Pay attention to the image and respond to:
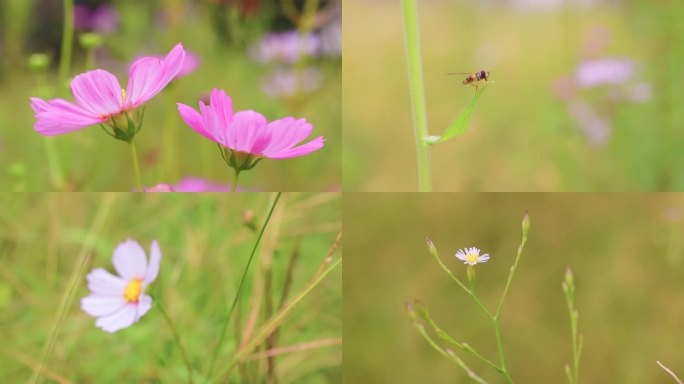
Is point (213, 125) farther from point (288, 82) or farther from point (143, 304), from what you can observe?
point (288, 82)

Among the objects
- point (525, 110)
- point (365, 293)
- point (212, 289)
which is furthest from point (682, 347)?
point (525, 110)

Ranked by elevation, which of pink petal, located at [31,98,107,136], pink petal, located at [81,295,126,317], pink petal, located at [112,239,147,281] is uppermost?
pink petal, located at [31,98,107,136]

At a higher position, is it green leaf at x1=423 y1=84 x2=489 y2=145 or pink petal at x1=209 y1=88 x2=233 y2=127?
pink petal at x1=209 y1=88 x2=233 y2=127

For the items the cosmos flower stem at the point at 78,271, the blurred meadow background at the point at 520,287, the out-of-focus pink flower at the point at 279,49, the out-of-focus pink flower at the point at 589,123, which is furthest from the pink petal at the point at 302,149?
the out-of-focus pink flower at the point at 279,49

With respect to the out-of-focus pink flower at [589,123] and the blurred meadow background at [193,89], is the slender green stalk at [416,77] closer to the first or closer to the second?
the blurred meadow background at [193,89]

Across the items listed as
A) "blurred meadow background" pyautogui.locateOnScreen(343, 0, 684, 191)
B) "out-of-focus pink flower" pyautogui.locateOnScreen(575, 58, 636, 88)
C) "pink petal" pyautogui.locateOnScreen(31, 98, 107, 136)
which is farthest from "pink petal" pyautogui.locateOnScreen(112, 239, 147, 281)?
"out-of-focus pink flower" pyautogui.locateOnScreen(575, 58, 636, 88)

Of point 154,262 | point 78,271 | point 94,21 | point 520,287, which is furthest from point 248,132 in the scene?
point 94,21

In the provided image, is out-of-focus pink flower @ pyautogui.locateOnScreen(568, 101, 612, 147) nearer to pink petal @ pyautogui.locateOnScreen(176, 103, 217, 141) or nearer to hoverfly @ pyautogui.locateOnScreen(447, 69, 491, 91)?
hoverfly @ pyautogui.locateOnScreen(447, 69, 491, 91)
